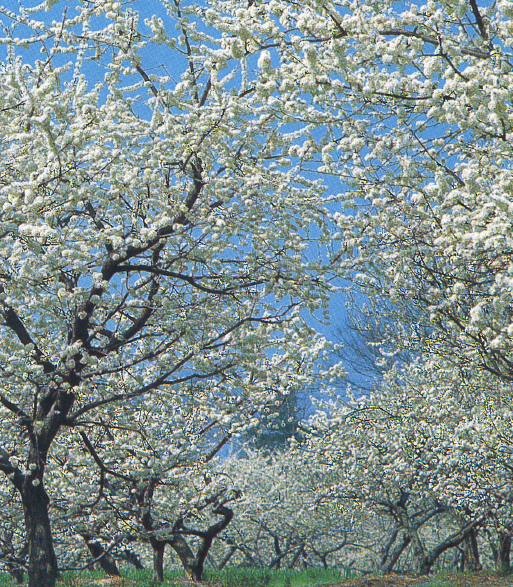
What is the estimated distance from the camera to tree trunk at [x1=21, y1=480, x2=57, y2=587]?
22.5ft

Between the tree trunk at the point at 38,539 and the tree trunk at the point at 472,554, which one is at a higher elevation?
the tree trunk at the point at 472,554

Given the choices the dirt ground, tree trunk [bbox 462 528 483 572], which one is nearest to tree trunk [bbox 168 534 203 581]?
the dirt ground

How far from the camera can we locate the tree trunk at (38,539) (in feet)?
22.5

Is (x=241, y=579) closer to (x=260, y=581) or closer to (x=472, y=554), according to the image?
(x=260, y=581)

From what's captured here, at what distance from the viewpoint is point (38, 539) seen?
7.00 metres

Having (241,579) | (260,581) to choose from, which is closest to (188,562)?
(241,579)

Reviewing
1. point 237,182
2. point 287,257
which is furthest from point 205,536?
point 237,182

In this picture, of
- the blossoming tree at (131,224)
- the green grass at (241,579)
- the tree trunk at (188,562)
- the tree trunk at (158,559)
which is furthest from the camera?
the tree trunk at (188,562)

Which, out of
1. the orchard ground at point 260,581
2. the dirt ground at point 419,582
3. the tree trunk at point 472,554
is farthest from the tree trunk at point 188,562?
the tree trunk at point 472,554

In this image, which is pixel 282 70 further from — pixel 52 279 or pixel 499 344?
pixel 52 279

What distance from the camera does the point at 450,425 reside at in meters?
16.3

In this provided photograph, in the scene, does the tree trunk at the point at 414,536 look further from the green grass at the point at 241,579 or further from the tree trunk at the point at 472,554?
the green grass at the point at 241,579

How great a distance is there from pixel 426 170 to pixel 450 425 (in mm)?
11529

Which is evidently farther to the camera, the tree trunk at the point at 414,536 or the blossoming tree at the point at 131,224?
the tree trunk at the point at 414,536
